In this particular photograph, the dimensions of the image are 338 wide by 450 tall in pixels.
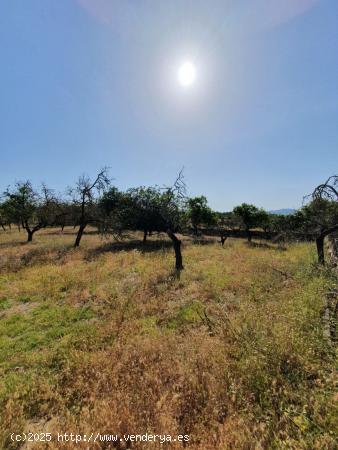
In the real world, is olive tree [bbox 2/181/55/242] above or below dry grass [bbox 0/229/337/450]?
above

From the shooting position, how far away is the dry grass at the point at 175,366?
3.59 m

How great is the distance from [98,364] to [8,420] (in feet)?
6.03

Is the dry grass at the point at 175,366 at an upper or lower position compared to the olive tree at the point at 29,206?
lower

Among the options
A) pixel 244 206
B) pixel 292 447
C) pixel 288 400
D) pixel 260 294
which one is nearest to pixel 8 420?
pixel 292 447

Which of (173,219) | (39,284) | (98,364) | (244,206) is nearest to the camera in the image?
(98,364)

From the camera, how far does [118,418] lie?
388cm

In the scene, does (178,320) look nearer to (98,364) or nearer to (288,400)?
(98,364)

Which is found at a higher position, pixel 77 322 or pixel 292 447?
pixel 292 447

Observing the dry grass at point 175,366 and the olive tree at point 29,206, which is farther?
the olive tree at point 29,206

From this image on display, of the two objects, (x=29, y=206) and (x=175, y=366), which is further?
(x=29, y=206)

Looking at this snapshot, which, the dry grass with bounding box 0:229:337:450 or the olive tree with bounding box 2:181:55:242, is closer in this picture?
the dry grass with bounding box 0:229:337:450

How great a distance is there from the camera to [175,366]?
5199 mm

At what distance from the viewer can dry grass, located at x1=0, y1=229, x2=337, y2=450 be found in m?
3.59

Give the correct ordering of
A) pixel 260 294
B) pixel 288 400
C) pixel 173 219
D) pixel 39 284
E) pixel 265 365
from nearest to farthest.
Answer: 1. pixel 288 400
2. pixel 265 365
3. pixel 260 294
4. pixel 39 284
5. pixel 173 219
